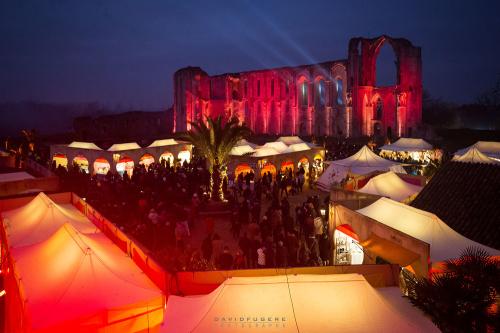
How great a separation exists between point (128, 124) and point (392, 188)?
45529 mm

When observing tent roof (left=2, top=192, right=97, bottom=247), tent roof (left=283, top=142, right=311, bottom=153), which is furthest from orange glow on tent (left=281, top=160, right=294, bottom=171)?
tent roof (left=2, top=192, right=97, bottom=247)

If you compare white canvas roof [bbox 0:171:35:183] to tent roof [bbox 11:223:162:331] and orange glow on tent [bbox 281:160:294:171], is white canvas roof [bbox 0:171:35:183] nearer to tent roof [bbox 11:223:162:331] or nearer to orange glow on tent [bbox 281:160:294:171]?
tent roof [bbox 11:223:162:331]

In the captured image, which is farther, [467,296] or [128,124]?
[128,124]

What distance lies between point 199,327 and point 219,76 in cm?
4553

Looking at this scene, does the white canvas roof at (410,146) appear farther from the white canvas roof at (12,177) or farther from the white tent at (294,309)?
the white tent at (294,309)

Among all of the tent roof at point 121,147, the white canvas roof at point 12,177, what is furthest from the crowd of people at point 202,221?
the tent roof at point 121,147

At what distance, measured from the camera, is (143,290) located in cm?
638

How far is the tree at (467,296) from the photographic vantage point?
12.9 feet

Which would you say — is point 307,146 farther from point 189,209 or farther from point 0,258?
point 0,258

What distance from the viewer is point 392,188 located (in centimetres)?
1265

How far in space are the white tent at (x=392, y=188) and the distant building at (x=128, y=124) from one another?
132 feet

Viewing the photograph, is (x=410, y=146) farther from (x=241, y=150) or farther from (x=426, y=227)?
(x=426, y=227)

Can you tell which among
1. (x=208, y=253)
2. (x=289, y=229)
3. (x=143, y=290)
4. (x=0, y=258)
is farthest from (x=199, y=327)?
(x=0, y=258)

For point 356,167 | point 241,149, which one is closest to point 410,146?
point 356,167
